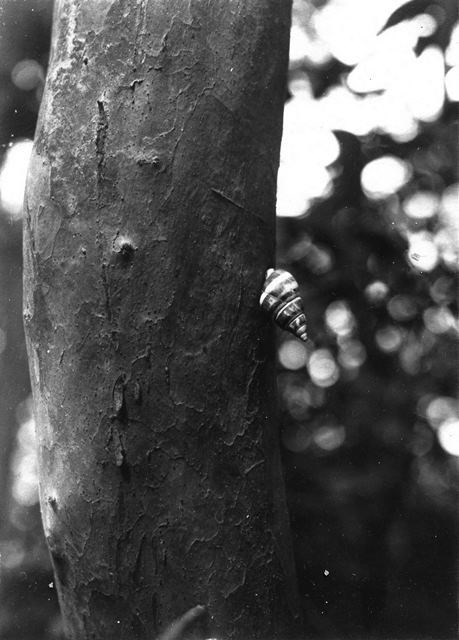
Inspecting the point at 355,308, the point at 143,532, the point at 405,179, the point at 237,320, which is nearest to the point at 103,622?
the point at 143,532

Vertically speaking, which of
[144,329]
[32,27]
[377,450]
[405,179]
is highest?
[32,27]

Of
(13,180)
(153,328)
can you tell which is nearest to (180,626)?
(153,328)

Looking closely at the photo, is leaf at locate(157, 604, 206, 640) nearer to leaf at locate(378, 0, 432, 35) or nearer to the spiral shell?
the spiral shell

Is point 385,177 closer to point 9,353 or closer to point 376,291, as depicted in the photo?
point 376,291

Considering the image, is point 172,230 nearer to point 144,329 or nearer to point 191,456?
point 144,329

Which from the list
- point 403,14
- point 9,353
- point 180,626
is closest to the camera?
point 180,626

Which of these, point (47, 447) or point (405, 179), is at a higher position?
point (405, 179)
